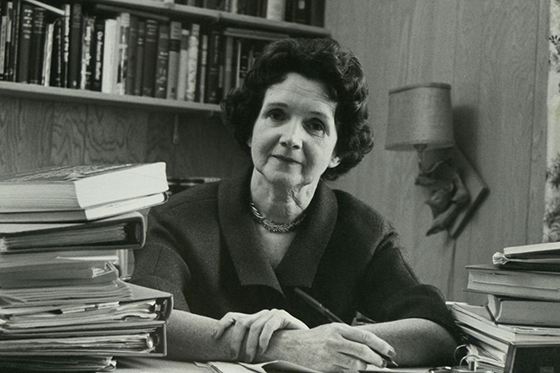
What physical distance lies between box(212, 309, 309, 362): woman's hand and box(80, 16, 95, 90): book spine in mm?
1812

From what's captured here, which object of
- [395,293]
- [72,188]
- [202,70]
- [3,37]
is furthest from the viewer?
[202,70]

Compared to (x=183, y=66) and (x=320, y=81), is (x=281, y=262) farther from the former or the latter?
(x=183, y=66)

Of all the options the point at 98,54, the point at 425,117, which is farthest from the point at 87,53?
the point at 425,117

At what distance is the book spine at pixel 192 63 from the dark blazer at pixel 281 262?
4.46 ft

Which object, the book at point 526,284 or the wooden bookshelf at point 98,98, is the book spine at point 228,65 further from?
the book at point 526,284

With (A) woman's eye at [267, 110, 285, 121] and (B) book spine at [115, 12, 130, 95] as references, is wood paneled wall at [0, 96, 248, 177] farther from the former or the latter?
(A) woman's eye at [267, 110, 285, 121]

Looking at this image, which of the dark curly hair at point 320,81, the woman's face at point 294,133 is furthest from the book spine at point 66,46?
the woman's face at point 294,133

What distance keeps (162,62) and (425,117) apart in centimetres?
108

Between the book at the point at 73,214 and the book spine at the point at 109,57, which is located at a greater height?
the book spine at the point at 109,57

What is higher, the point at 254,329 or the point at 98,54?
the point at 98,54

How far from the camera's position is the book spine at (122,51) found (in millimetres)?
2750

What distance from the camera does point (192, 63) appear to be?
2.88m

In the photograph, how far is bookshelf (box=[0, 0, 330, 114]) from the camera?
8.66 ft

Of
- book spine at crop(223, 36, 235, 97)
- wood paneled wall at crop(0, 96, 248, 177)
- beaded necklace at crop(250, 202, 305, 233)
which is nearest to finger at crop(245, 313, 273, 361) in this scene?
beaded necklace at crop(250, 202, 305, 233)
